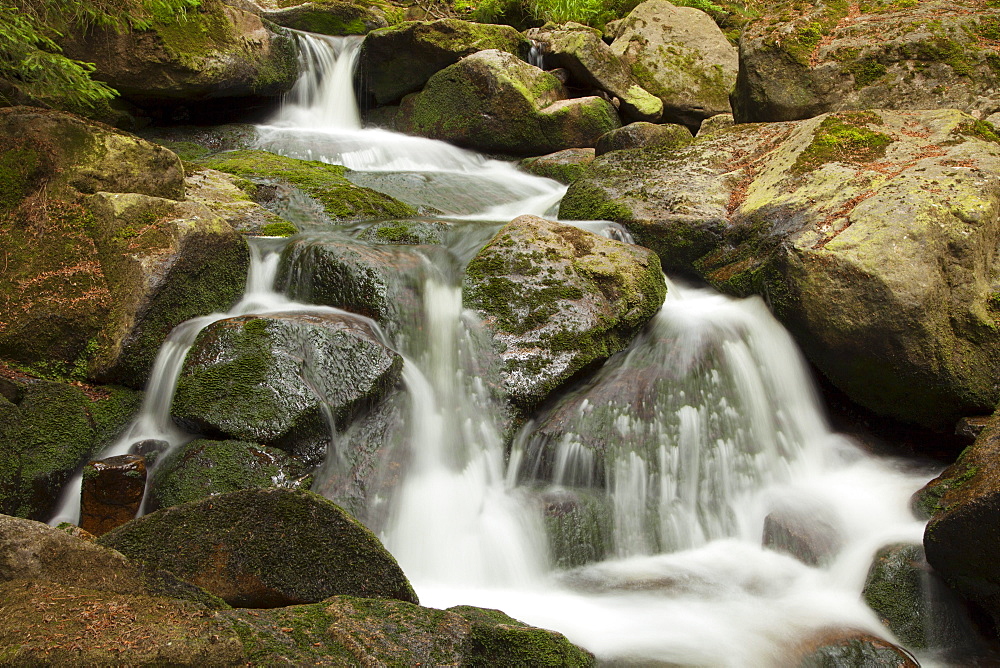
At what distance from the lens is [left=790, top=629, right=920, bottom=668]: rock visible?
3.56 meters

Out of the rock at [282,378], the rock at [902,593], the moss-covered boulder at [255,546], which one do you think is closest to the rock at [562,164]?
the rock at [282,378]

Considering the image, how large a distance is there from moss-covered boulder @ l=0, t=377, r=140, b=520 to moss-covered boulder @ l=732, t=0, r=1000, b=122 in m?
8.49

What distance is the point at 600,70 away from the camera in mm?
13672

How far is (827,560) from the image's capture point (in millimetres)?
4562

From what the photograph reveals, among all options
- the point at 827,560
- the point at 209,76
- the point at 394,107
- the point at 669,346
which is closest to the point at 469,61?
the point at 394,107

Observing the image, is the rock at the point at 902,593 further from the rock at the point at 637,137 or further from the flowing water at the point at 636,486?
the rock at the point at 637,137

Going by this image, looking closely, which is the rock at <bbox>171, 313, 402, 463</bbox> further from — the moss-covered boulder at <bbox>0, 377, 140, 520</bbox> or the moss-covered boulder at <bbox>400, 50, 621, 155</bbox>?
the moss-covered boulder at <bbox>400, 50, 621, 155</bbox>

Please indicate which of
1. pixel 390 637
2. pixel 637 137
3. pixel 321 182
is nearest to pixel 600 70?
pixel 637 137

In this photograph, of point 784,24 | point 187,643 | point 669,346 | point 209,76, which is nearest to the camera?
point 187,643

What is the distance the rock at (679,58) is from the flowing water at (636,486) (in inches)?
347

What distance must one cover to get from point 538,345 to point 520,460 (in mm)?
1036

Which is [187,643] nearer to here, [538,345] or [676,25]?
[538,345]

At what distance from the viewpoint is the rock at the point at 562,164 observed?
11.4 metres

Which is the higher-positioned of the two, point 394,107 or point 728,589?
point 394,107
